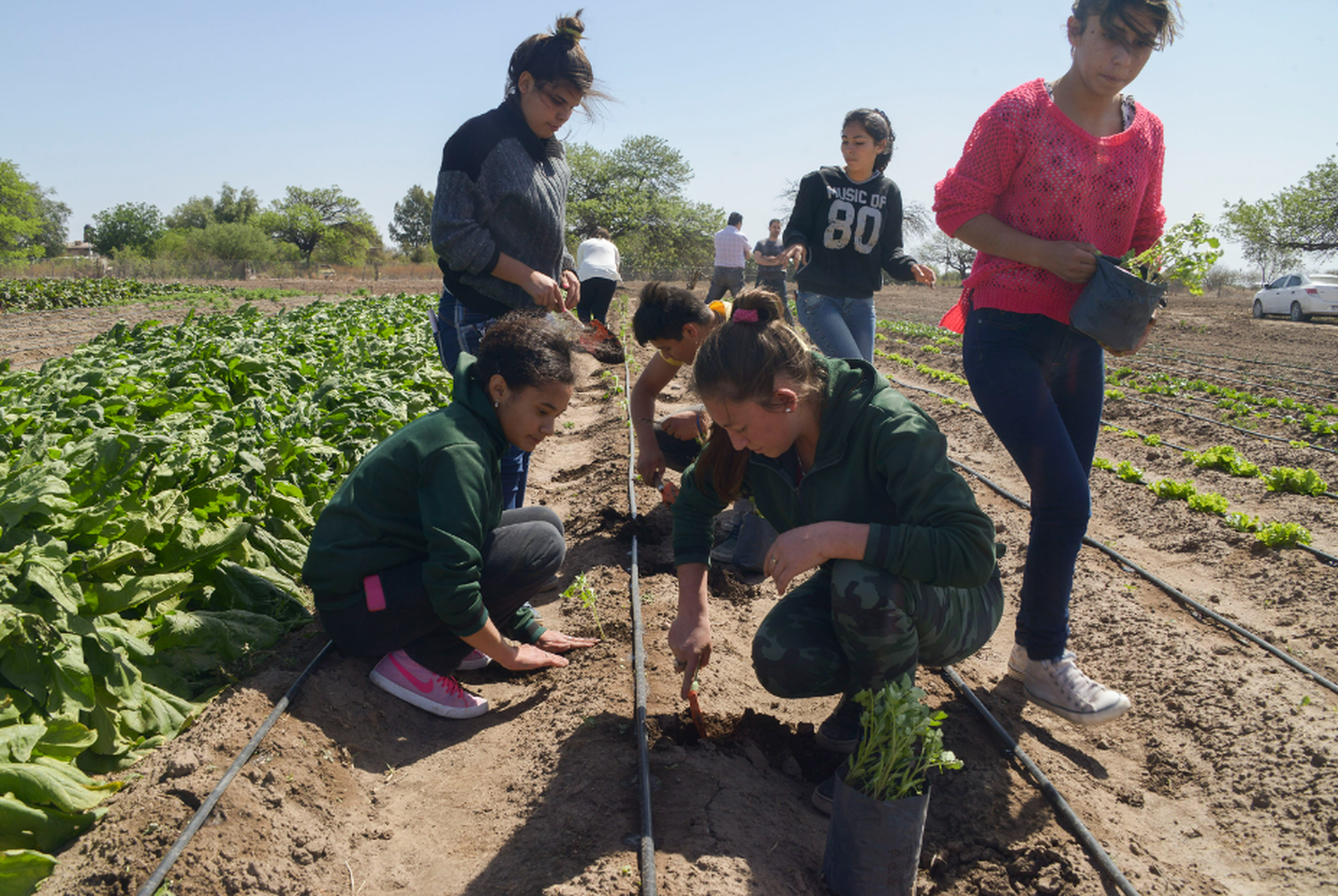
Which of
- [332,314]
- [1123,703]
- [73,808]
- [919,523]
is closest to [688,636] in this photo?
[919,523]

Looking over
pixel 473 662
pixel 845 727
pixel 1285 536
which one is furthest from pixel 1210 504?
pixel 473 662

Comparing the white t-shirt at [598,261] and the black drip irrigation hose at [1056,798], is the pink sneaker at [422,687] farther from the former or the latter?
the white t-shirt at [598,261]

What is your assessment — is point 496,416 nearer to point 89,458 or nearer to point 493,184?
point 493,184

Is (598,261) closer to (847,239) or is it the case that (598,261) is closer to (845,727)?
(847,239)

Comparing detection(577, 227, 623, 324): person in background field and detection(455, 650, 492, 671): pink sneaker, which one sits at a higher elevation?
detection(577, 227, 623, 324): person in background field

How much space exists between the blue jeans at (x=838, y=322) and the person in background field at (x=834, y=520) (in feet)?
5.35

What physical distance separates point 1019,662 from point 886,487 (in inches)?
42.1

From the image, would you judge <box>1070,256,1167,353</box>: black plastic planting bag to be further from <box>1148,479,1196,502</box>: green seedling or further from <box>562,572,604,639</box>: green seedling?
<box>1148,479,1196,502</box>: green seedling

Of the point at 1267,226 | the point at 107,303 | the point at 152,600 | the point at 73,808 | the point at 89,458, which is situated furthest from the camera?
the point at 1267,226

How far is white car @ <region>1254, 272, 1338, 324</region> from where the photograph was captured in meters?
20.3

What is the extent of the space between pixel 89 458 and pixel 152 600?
0.70 metres

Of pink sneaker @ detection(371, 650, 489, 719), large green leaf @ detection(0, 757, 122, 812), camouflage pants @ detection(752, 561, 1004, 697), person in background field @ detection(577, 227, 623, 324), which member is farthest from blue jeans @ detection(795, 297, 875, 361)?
person in background field @ detection(577, 227, 623, 324)

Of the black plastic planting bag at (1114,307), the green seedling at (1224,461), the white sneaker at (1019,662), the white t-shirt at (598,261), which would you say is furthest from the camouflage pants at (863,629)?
the white t-shirt at (598,261)

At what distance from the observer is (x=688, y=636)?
7.20 feet
